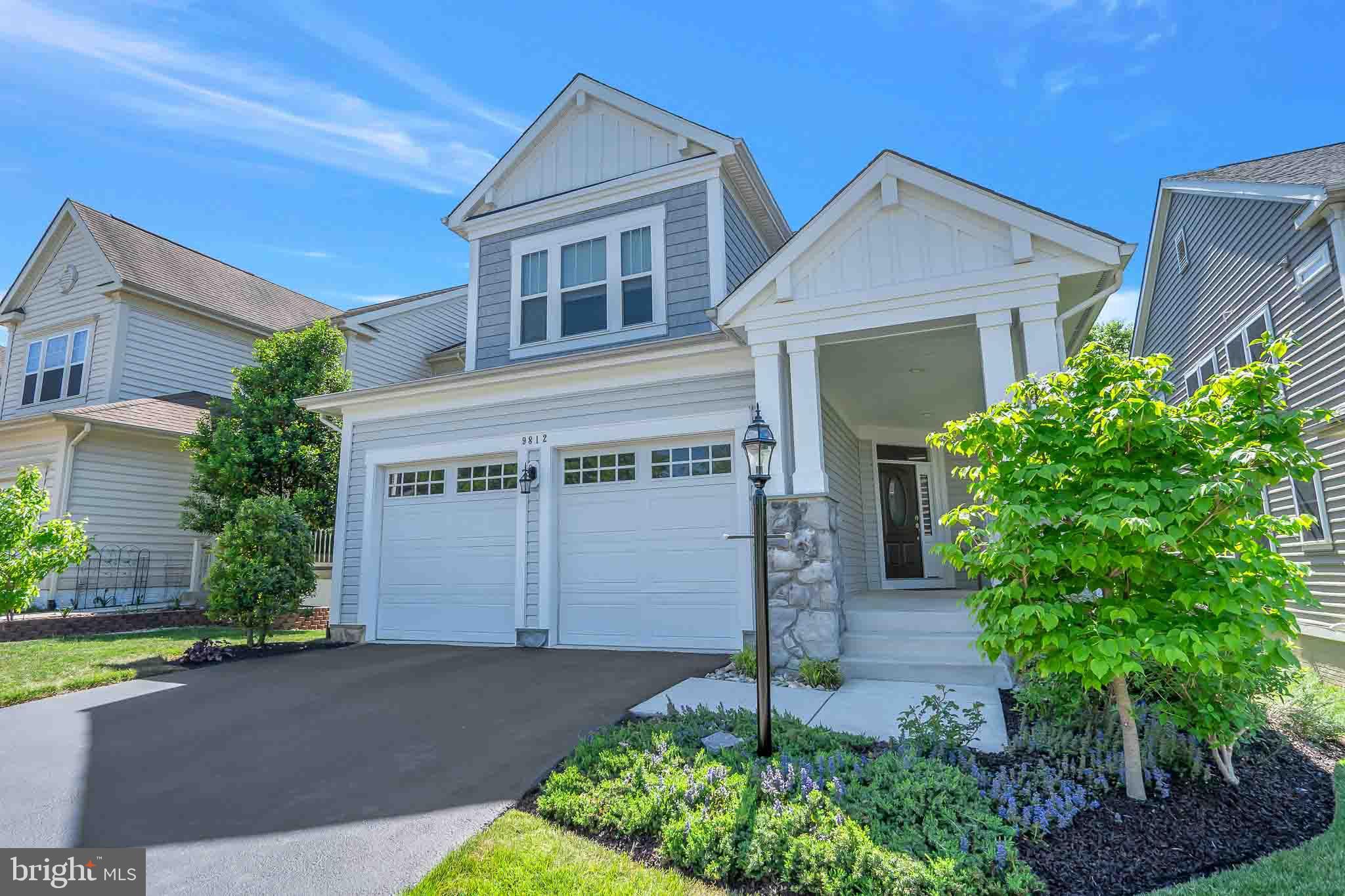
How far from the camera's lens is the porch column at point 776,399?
21.1 feet

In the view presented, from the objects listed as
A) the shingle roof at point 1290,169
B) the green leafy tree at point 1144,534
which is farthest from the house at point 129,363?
the shingle roof at point 1290,169

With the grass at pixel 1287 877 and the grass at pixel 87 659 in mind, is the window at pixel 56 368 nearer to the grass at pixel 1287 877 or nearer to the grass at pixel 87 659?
the grass at pixel 87 659

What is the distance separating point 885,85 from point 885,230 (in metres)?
4.12

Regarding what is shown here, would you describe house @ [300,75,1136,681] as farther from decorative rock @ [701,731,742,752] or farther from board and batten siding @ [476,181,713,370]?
decorative rock @ [701,731,742,752]

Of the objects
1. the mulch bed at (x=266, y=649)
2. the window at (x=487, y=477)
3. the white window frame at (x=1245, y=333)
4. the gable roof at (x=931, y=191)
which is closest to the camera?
the gable roof at (x=931, y=191)

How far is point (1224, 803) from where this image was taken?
10.7ft

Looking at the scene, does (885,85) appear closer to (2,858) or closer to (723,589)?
(723,589)

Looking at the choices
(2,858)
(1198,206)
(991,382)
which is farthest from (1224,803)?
(1198,206)

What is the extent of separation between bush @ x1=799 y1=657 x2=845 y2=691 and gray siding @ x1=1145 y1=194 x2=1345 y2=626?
5517 millimetres

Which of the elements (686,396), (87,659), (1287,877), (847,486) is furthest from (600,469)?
(1287,877)

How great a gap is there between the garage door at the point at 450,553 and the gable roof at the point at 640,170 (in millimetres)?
4297

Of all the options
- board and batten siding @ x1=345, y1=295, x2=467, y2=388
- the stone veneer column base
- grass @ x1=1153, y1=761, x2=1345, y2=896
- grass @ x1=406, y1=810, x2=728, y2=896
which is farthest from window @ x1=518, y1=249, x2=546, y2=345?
grass @ x1=1153, y1=761, x2=1345, y2=896

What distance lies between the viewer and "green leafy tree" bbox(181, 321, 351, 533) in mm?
11461

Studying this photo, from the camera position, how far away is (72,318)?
14336mm
